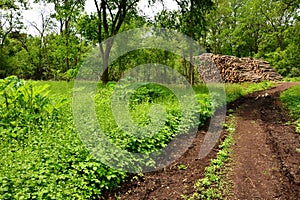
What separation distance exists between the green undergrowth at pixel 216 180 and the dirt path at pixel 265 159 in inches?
5.1

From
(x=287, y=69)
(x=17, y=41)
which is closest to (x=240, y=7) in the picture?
(x=287, y=69)

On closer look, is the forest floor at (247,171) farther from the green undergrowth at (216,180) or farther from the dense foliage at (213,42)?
the dense foliage at (213,42)

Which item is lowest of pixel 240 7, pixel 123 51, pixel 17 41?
pixel 123 51

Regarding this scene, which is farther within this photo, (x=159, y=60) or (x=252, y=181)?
(x=159, y=60)

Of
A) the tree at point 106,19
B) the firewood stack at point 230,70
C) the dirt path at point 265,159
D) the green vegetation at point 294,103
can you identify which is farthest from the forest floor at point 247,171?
the firewood stack at point 230,70

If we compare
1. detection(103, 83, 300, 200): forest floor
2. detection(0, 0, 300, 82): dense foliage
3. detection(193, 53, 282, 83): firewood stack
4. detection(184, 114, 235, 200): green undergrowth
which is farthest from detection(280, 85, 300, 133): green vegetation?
detection(0, 0, 300, 82): dense foliage

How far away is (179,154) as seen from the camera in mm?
5086

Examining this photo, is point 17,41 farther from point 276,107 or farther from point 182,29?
point 276,107

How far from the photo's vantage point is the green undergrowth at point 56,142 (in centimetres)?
314

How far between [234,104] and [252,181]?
6.42 metres

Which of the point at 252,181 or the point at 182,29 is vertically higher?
the point at 182,29

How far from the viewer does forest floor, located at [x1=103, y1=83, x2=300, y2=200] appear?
141 inches

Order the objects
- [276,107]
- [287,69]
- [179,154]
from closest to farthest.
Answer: [179,154] → [276,107] → [287,69]

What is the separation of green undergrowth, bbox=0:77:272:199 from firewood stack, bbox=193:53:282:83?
11.6 metres
